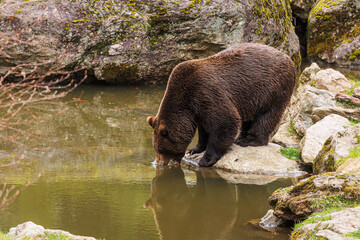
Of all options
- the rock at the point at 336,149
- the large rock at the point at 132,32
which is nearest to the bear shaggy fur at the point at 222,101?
the rock at the point at 336,149

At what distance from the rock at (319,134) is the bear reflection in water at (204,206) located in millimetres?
1218

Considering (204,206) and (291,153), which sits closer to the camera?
(204,206)

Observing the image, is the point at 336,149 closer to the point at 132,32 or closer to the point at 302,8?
the point at 132,32

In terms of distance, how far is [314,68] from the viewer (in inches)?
477

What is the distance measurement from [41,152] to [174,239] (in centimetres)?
410

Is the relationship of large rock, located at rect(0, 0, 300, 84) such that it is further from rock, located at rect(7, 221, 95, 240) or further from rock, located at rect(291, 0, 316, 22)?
rock, located at rect(7, 221, 95, 240)

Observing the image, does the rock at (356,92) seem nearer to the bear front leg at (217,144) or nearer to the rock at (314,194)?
the bear front leg at (217,144)

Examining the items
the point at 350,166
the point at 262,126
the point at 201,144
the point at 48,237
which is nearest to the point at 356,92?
the point at 262,126

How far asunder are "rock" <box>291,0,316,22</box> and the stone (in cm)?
1657

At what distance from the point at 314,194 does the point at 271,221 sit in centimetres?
84

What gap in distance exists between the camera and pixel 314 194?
5504mm

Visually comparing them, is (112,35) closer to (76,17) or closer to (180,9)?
(76,17)

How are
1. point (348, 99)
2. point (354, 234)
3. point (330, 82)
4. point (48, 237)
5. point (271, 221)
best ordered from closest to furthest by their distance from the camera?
point (354, 234) → point (48, 237) → point (271, 221) → point (348, 99) → point (330, 82)

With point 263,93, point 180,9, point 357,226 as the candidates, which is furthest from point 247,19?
point 357,226
